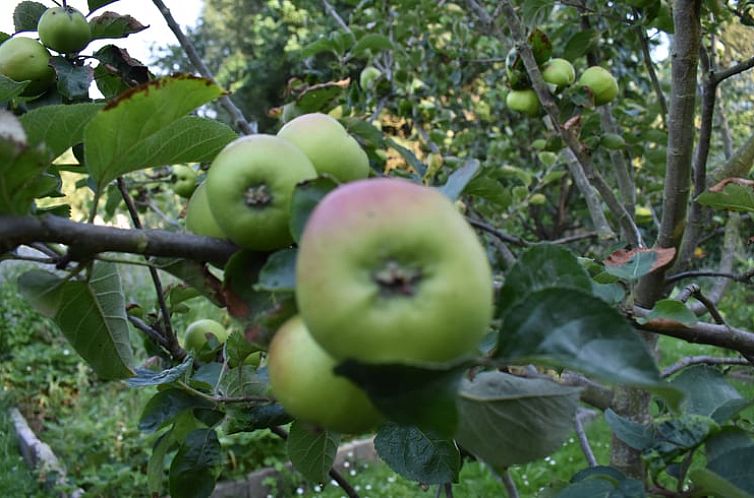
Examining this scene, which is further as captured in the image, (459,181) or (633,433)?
(633,433)

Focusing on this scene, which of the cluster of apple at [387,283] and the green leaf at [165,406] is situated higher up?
the cluster of apple at [387,283]

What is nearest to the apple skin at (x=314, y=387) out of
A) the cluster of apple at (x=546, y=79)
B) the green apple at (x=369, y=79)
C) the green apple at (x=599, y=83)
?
the cluster of apple at (x=546, y=79)

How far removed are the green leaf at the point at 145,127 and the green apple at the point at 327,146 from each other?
80 mm

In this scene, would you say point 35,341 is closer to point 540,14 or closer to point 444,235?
point 540,14

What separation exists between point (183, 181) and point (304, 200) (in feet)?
4.16

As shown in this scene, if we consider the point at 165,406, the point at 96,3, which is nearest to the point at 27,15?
the point at 96,3

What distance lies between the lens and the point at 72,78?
3.00ft

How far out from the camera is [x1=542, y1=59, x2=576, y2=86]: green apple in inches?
57.8

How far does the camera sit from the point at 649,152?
7.50 feet

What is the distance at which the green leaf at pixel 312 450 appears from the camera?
2.79ft

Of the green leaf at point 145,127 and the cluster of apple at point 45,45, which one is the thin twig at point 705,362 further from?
the cluster of apple at point 45,45

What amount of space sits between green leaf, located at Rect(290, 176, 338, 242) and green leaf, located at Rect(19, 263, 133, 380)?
0.86 ft

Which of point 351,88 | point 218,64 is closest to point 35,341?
point 351,88

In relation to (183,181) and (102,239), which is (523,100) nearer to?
(183,181)
